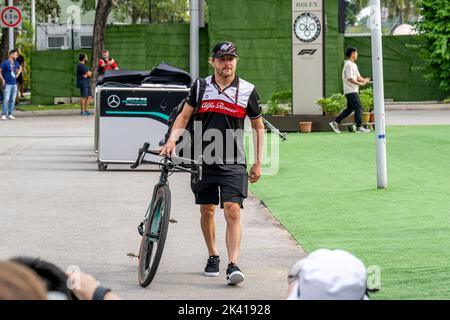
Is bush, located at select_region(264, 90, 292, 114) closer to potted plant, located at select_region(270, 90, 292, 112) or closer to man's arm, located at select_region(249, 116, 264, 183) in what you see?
potted plant, located at select_region(270, 90, 292, 112)

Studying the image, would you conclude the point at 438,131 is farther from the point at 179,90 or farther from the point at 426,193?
the point at 426,193

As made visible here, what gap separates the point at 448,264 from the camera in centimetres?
954

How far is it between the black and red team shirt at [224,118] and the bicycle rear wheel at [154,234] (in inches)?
18.3

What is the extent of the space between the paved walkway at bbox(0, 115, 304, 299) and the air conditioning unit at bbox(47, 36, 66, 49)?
120ft

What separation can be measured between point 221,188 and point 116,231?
281 centimetres

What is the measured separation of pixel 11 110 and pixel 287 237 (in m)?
22.8

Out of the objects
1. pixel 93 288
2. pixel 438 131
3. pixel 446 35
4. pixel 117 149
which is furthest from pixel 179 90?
pixel 446 35

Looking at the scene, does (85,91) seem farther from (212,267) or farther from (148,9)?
(148,9)

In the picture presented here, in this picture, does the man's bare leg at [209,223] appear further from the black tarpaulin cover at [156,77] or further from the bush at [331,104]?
the bush at [331,104]

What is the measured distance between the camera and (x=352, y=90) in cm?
2527

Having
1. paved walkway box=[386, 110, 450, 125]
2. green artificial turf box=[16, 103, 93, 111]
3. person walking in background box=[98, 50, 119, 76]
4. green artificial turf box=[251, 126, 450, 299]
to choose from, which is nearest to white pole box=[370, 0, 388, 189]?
green artificial turf box=[251, 126, 450, 299]

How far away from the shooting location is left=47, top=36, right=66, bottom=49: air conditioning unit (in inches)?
2203

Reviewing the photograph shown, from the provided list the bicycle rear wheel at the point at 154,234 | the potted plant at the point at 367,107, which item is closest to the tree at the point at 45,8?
the potted plant at the point at 367,107

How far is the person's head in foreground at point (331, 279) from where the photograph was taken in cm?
370
